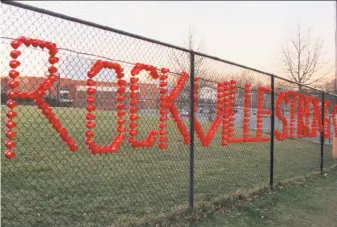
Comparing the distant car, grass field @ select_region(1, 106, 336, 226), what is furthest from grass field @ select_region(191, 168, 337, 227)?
the distant car

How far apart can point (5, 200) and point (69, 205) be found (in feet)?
2.60

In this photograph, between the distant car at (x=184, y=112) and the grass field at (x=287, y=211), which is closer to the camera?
the grass field at (x=287, y=211)

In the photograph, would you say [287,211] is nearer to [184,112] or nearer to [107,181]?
[184,112]

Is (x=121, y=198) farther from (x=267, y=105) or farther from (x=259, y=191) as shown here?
(x=267, y=105)

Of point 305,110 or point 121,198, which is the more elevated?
point 305,110

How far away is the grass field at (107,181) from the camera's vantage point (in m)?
4.72

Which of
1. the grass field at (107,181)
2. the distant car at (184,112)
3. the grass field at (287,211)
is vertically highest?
the distant car at (184,112)

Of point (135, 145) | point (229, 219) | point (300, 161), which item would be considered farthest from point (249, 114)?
point (300, 161)

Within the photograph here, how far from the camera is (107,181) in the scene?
6.58 meters

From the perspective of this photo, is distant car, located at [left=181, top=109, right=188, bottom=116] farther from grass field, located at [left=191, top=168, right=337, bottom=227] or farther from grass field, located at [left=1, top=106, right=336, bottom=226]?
grass field, located at [left=191, top=168, right=337, bottom=227]

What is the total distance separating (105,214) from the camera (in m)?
4.88

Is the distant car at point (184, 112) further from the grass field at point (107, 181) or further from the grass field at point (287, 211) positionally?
the grass field at point (287, 211)

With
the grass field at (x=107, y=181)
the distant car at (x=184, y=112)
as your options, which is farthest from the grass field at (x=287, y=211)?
the distant car at (x=184, y=112)

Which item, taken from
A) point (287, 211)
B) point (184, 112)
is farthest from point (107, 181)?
point (287, 211)
